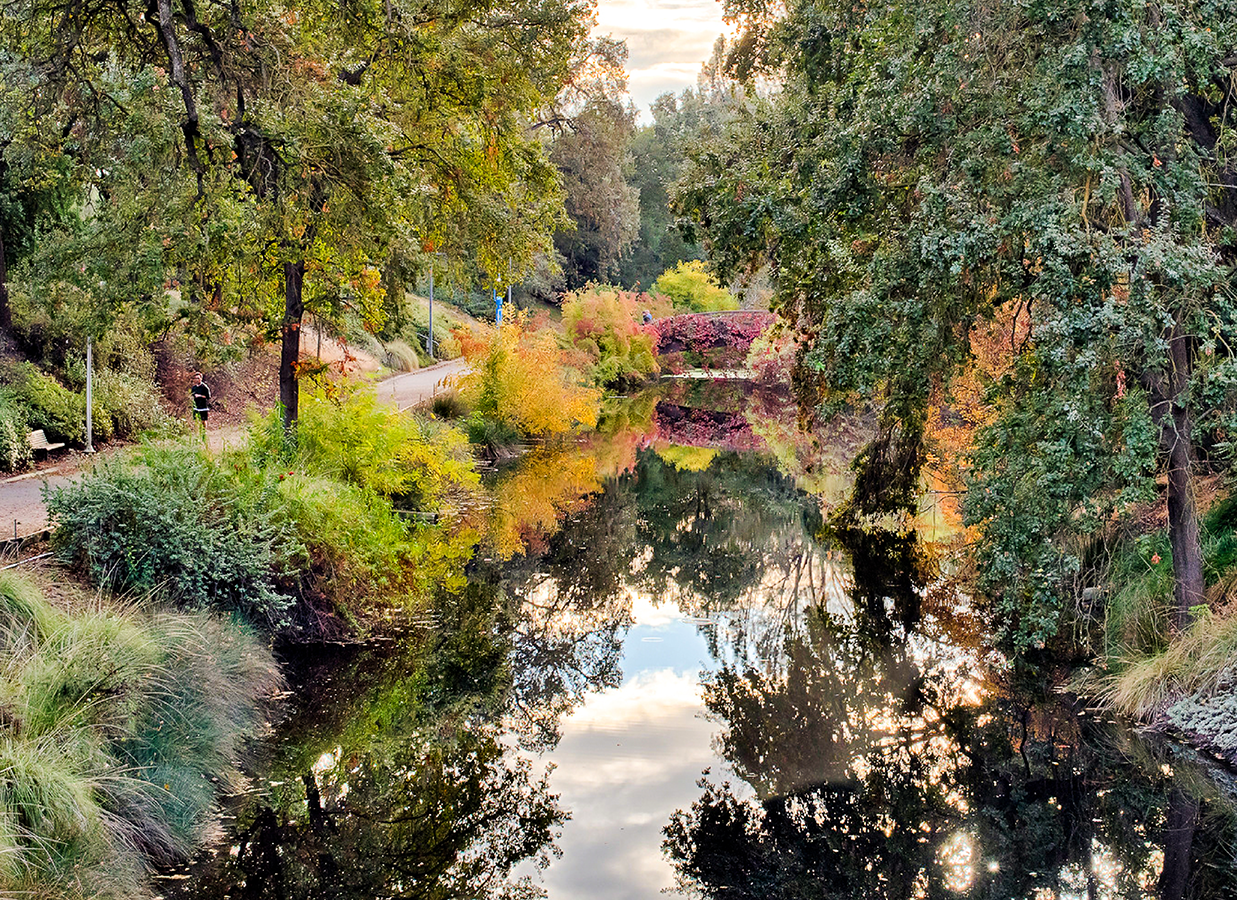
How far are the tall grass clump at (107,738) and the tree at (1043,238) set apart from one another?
20.9 feet

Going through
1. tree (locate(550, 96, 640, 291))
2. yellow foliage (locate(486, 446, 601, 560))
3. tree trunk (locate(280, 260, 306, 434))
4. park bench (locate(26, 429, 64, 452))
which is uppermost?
tree (locate(550, 96, 640, 291))

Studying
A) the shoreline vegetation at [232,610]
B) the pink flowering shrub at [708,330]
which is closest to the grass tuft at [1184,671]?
the shoreline vegetation at [232,610]

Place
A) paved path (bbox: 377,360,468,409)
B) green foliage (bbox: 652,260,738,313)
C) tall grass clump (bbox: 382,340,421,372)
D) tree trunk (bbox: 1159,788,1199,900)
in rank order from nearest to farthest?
tree trunk (bbox: 1159,788,1199,900) → paved path (bbox: 377,360,468,409) → tall grass clump (bbox: 382,340,421,372) → green foliage (bbox: 652,260,738,313)

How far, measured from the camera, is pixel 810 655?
1328 cm

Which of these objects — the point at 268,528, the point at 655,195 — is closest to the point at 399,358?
the point at 268,528

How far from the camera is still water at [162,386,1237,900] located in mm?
8062

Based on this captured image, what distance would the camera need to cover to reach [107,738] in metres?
7.80

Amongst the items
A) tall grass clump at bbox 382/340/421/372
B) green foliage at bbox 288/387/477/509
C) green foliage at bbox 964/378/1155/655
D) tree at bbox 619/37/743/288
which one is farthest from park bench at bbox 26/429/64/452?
tree at bbox 619/37/743/288

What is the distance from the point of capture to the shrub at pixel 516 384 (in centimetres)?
2742

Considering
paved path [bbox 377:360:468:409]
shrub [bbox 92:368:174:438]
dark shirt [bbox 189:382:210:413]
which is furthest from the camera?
paved path [bbox 377:360:468:409]

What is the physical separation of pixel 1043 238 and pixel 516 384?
19511mm

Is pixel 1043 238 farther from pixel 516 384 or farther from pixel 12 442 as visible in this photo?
pixel 516 384

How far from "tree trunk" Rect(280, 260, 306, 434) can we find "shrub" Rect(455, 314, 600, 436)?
1074 centimetres

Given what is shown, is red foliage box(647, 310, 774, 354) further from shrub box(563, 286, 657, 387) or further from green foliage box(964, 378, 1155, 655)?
green foliage box(964, 378, 1155, 655)
